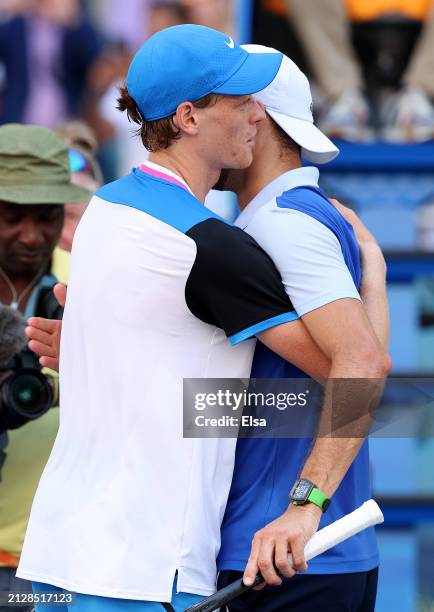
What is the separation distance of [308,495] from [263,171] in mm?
687

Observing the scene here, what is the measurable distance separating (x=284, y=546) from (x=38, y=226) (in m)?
1.61

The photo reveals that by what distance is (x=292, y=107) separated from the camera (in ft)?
8.47

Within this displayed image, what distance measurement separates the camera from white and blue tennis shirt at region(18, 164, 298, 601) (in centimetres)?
224

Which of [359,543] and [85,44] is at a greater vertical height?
[85,44]

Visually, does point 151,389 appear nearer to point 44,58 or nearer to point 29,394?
point 29,394

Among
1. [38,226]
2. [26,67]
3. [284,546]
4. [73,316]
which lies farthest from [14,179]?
[26,67]

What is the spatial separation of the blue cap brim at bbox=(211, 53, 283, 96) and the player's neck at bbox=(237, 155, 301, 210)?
18cm

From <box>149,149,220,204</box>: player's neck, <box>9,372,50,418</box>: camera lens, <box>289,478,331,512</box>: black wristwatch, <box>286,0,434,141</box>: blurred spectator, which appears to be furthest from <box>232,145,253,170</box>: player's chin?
<box>286,0,434,141</box>: blurred spectator

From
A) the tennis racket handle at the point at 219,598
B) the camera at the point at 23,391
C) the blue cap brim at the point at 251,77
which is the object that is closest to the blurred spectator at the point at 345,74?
the camera at the point at 23,391

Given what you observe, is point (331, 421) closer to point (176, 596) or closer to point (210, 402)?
point (210, 402)

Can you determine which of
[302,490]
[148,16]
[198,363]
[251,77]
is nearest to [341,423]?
[302,490]

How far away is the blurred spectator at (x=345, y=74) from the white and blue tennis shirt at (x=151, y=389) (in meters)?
3.80

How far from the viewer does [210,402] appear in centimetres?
225

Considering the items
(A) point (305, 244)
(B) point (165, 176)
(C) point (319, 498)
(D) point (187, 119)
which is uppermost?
(D) point (187, 119)
